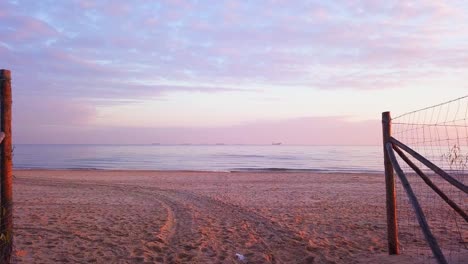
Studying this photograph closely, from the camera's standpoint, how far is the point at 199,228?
9.26m

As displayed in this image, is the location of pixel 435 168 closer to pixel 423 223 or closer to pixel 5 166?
pixel 423 223

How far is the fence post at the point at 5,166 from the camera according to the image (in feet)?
16.0

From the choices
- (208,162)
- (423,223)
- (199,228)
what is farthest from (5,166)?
(208,162)

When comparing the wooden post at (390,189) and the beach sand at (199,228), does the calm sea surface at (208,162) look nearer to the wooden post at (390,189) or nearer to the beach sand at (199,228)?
the beach sand at (199,228)

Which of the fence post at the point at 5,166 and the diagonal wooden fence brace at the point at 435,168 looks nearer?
the diagonal wooden fence brace at the point at 435,168

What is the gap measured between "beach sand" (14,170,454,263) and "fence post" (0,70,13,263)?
5.66 feet

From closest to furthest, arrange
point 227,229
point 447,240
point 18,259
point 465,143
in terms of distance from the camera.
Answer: point 18,259
point 465,143
point 447,240
point 227,229

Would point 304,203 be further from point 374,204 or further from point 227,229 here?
point 227,229

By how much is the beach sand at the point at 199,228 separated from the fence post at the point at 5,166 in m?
1.72

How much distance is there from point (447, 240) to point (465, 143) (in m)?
2.28

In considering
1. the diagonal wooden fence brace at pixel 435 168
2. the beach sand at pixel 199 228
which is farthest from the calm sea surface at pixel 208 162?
the diagonal wooden fence brace at pixel 435 168

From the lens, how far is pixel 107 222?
974 cm

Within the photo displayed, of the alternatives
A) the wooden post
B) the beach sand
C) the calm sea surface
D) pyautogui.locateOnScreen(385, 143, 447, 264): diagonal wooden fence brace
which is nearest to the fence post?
the beach sand

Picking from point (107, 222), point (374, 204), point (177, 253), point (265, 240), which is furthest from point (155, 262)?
point (374, 204)
